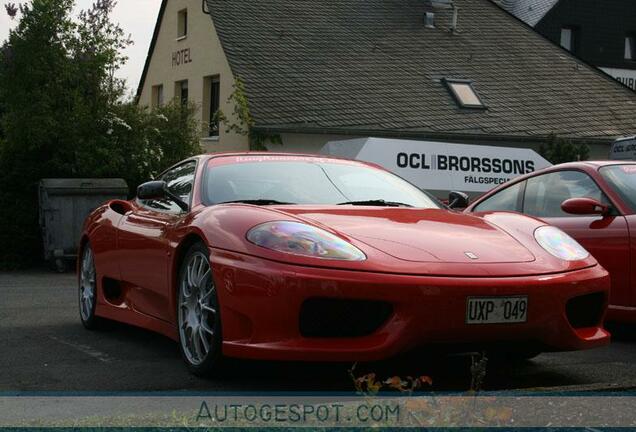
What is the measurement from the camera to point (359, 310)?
4.86m

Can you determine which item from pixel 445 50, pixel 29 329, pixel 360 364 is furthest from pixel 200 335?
pixel 445 50

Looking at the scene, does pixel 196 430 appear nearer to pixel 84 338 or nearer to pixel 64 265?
pixel 84 338

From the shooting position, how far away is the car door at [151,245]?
6.04 metres

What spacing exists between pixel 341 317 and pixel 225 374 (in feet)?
A: 2.44

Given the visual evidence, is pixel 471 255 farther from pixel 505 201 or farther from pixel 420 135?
pixel 420 135

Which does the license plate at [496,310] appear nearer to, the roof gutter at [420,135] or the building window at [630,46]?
the roof gutter at [420,135]

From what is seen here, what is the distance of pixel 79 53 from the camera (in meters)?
16.0

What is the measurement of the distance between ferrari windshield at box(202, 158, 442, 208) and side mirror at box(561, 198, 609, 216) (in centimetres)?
110

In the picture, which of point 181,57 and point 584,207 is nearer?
point 584,207

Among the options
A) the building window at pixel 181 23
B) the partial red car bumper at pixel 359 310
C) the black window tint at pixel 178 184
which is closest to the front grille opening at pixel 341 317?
the partial red car bumper at pixel 359 310

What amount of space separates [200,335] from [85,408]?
90cm

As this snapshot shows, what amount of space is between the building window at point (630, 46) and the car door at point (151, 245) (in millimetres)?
46740

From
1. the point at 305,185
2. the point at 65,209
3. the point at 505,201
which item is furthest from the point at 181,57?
the point at 305,185

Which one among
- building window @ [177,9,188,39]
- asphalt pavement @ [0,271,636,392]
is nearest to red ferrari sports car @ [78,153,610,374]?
asphalt pavement @ [0,271,636,392]
